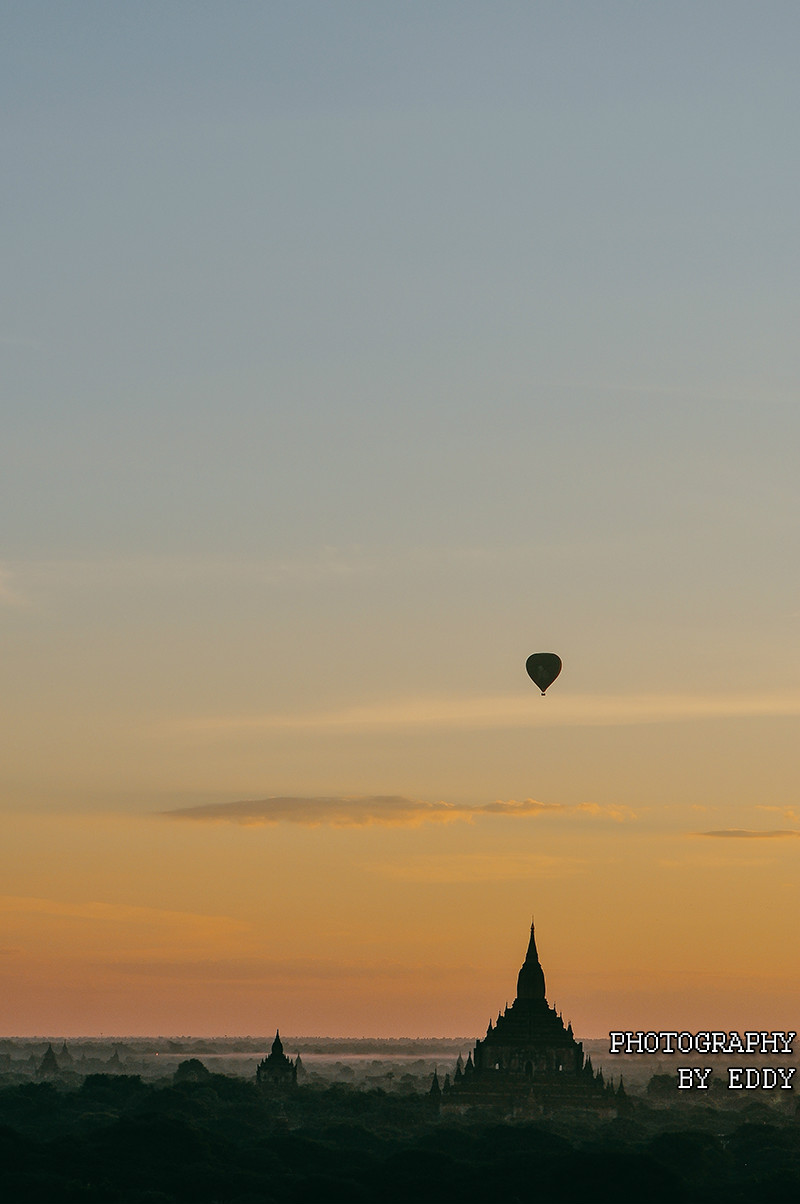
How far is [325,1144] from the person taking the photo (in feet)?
532

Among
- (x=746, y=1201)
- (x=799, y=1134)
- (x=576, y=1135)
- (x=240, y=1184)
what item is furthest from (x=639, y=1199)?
(x=799, y=1134)

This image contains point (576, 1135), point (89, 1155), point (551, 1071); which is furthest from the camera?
point (551, 1071)

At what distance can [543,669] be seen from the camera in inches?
5694

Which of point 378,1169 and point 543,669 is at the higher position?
point 543,669

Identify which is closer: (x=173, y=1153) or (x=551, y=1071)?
(x=173, y=1153)

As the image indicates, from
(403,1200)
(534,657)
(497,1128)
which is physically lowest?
(403,1200)

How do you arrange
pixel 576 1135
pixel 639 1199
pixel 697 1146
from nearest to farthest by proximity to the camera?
pixel 639 1199 → pixel 697 1146 → pixel 576 1135

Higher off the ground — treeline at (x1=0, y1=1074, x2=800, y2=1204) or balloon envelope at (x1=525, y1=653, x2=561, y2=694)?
balloon envelope at (x1=525, y1=653, x2=561, y2=694)

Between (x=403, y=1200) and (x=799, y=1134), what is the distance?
75726 mm

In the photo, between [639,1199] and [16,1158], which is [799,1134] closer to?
[639,1199]

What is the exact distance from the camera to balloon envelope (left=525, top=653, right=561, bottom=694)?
144 meters

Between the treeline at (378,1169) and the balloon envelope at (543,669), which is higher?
the balloon envelope at (543,669)

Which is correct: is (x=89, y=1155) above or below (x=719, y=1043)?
below

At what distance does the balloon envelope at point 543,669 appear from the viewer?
14412 centimetres
